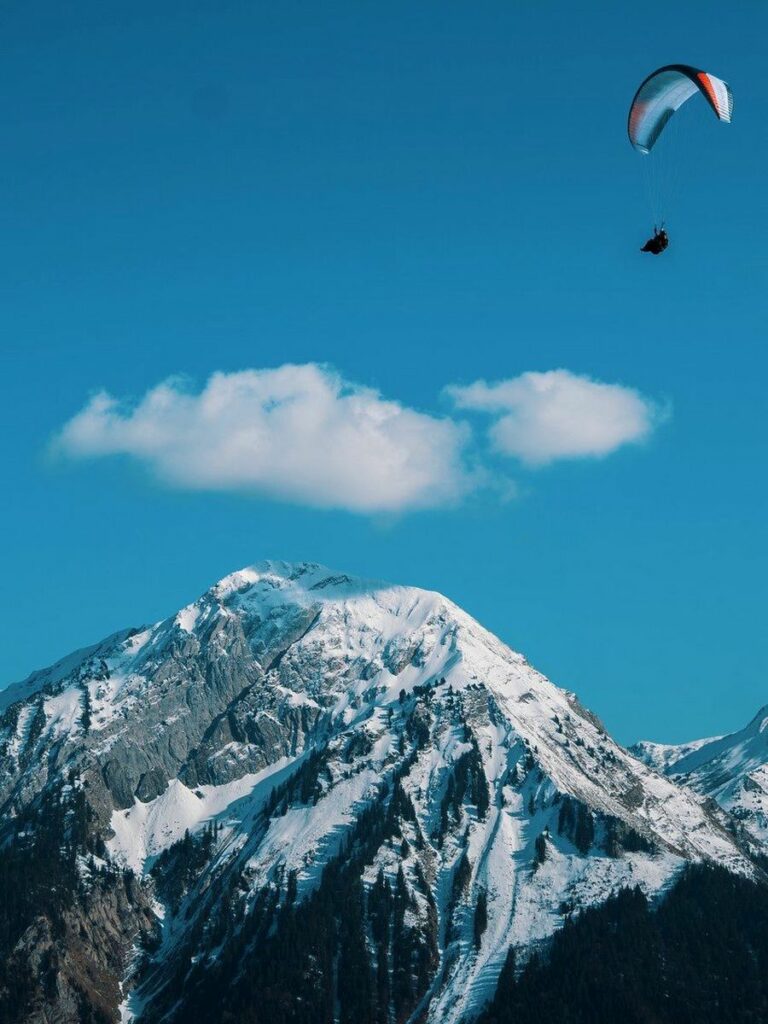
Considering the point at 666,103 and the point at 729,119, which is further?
the point at 666,103

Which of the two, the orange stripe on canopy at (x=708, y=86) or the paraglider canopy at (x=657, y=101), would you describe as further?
the paraglider canopy at (x=657, y=101)

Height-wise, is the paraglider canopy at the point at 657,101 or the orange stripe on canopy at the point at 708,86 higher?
the paraglider canopy at the point at 657,101

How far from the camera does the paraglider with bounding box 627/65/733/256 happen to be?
158875 mm

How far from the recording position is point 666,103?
537 ft

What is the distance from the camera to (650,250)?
522ft

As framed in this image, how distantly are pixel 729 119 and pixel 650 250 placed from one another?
54.9 ft

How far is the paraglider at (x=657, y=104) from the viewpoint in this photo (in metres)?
159

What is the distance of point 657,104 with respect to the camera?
164 metres

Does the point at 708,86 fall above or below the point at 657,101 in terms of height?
below

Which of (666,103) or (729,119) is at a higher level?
(666,103)

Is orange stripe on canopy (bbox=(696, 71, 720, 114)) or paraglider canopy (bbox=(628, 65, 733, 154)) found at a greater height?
paraglider canopy (bbox=(628, 65, 733, 154))

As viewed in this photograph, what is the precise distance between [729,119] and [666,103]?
16.8 m

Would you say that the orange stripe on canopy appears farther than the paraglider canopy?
No

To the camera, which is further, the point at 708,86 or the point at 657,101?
the point at 657,101
